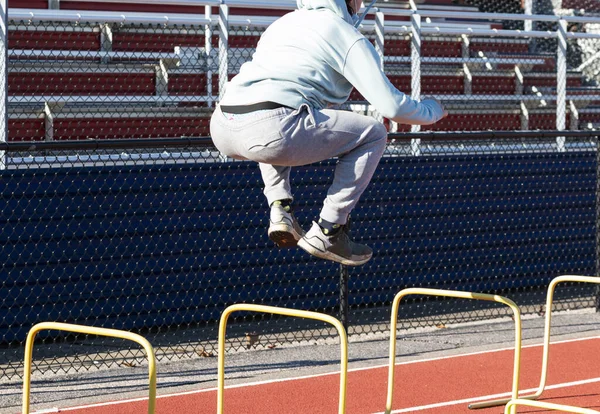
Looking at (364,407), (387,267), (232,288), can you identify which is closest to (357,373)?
(364,407)

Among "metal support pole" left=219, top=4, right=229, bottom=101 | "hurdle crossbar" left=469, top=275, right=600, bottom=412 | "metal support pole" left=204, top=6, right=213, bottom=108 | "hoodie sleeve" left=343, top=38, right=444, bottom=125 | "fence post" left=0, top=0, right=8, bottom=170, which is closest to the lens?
"hoodie sleeve" left=343, top=38, right=444, bottom=125

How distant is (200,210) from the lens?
9.88 metres

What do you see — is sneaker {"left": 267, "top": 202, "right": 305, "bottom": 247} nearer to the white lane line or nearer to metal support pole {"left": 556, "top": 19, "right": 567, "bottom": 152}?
the white lane line

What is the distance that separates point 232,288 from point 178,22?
8.61 ft

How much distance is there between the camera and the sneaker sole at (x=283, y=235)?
16.3 ft

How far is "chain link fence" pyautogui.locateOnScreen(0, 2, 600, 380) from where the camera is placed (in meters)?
9.02

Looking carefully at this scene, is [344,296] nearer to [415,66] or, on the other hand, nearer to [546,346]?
[546,346]

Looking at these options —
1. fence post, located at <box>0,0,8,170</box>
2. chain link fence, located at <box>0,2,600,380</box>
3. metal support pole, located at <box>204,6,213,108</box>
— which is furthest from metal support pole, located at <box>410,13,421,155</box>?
fence post, located at <box>0,0,8,170</box>

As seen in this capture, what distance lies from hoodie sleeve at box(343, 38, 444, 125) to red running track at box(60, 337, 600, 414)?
10.7 feet

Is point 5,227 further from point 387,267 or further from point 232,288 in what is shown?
point 387,267

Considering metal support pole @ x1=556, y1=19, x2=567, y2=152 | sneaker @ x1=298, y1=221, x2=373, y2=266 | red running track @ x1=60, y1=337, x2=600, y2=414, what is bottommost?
red running track @ x1=60, y1=337, x2=600, y2=414

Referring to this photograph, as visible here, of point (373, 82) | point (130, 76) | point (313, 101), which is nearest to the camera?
point (373, 82)

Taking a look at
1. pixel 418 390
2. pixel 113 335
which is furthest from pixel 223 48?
pixel 113 335

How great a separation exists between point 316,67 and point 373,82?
0.25 m
